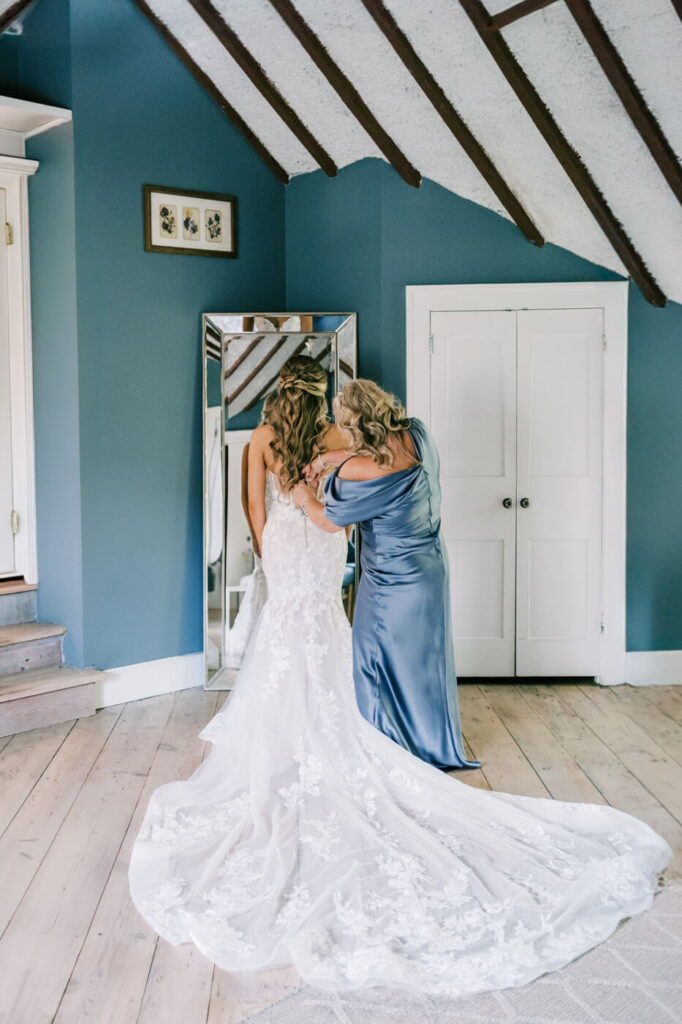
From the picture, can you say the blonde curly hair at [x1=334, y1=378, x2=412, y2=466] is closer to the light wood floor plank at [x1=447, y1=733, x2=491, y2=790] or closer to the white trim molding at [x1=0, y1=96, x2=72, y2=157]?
the light wood floor plank at [x1=447, y1=733, x2=491, y2=790]

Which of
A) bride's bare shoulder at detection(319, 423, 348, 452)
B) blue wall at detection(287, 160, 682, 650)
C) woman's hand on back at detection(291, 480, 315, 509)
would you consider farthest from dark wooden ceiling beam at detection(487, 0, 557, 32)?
woman's hand on back at detection(291, 480, 315, 509)

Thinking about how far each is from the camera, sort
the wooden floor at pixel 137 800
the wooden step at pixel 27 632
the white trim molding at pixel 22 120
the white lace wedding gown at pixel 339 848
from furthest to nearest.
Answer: the wooden step at pixel 27 632 → the white trim molding at pixel 22 120 → the white lace wedding gown at pixel 339 848 → the wooden floor at pixel 137 800

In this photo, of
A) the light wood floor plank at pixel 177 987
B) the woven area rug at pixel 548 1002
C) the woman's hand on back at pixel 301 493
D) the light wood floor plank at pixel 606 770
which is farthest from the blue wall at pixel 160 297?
the woven area rug at pixel 548 1002

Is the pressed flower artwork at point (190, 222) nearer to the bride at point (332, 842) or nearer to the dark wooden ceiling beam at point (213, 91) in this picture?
the dark wooden ceiling beam at point (213, 91)

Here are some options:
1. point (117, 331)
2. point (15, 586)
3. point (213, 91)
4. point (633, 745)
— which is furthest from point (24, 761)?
point (213, 91)

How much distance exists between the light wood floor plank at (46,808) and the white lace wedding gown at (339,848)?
13.8 inches

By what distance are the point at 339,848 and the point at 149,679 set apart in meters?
2.19

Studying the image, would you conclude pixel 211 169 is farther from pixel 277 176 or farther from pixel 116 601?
pixel 116 601

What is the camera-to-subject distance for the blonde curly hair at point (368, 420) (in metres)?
3.50

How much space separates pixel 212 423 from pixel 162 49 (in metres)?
1.84

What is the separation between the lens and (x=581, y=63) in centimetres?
359

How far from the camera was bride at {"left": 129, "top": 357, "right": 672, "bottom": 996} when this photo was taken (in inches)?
97.7

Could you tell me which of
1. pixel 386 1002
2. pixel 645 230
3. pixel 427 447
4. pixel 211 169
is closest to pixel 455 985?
pixel 386 1002

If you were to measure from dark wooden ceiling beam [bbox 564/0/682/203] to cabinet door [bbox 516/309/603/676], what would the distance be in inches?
45.8
